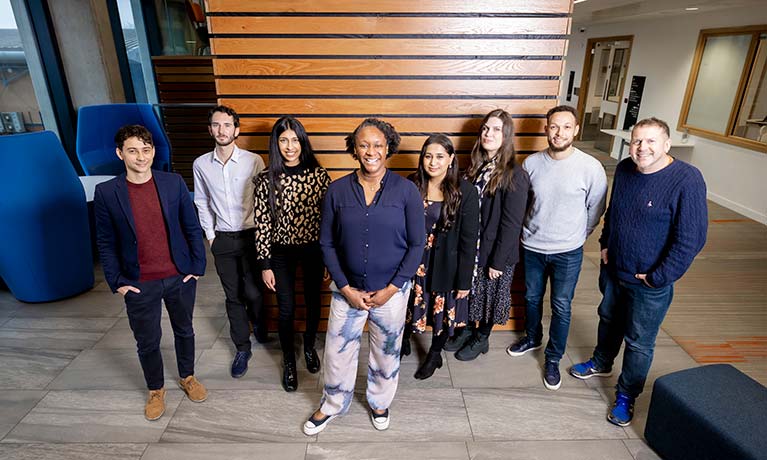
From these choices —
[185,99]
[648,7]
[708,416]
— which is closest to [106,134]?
[185,99]

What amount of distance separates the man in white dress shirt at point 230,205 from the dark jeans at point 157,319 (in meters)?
0.32

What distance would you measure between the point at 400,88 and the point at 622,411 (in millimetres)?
2391

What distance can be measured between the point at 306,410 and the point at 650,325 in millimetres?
2013

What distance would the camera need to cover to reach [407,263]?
2.24m

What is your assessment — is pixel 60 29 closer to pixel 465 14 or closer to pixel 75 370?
pixel 75 370

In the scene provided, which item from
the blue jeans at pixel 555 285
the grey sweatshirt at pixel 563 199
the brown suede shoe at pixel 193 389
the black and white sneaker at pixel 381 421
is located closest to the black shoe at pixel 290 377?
the brown suede shoe at pixel 193 389

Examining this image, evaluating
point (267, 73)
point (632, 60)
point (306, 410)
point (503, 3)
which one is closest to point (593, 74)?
point (632, 60)

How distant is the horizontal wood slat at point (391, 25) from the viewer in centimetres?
284

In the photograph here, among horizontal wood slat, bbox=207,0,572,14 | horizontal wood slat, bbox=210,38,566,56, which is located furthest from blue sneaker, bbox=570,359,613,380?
horizontal wood slat, bbox=207,0,572,14

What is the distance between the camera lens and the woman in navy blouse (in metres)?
2.12

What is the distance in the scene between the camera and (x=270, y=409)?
8.96ft

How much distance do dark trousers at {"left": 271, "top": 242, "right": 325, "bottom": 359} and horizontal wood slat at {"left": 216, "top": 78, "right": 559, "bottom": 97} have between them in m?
1.06

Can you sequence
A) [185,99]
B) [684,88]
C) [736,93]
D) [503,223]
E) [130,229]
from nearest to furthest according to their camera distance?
[130,229]
[503,223]
[185,99]
[736,93]
[684,88]

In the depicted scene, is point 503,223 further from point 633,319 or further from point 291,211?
point 291,211
